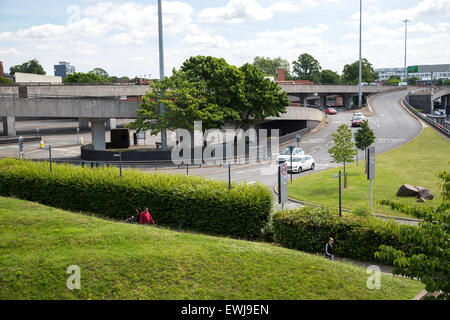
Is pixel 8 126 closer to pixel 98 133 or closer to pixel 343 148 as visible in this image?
pixel 98 133

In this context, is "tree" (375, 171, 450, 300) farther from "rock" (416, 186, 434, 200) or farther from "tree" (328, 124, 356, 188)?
"tree" (328, 124, 356, 188)

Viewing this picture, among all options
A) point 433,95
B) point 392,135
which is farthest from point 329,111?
point 433,95

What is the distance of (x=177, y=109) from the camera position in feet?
146

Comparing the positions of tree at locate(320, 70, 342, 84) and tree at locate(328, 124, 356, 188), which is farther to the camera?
tree at locate(320, 70, 342, 84)

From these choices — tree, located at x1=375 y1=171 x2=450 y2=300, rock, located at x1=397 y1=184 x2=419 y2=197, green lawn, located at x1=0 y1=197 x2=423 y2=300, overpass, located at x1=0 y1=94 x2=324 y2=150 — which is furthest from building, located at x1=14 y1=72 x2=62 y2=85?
tree, located at x1=375 y1=171 x2=450 y2=300

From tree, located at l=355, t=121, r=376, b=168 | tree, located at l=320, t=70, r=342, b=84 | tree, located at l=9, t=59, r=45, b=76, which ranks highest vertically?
tree, located at l=9, t=59, r=45, b=76

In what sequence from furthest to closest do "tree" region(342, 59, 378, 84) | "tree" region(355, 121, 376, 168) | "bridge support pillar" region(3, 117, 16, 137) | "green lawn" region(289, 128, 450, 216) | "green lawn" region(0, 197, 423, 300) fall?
"tree" region(342, 59, 378, 84), "bridge support pillar" region(3, 117, 16, 137), "tree" region(355, 121, 376, 168), "green lawn" region(289, 128, 450, 216), "green lawn" region(0, 197, 423, 300)

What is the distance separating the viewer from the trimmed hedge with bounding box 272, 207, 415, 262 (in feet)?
55.5

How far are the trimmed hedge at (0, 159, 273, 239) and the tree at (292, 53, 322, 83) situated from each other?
171166 millimetres

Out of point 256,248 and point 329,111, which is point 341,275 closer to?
point 256,248

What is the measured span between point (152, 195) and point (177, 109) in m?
23.7

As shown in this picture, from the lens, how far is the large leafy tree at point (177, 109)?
4509 centimetres

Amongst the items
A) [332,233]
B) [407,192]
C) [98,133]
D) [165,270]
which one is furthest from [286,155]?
[165,270]

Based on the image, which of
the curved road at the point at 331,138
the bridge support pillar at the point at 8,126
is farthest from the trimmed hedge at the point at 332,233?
the bridge support pillar at the point at 8,126
